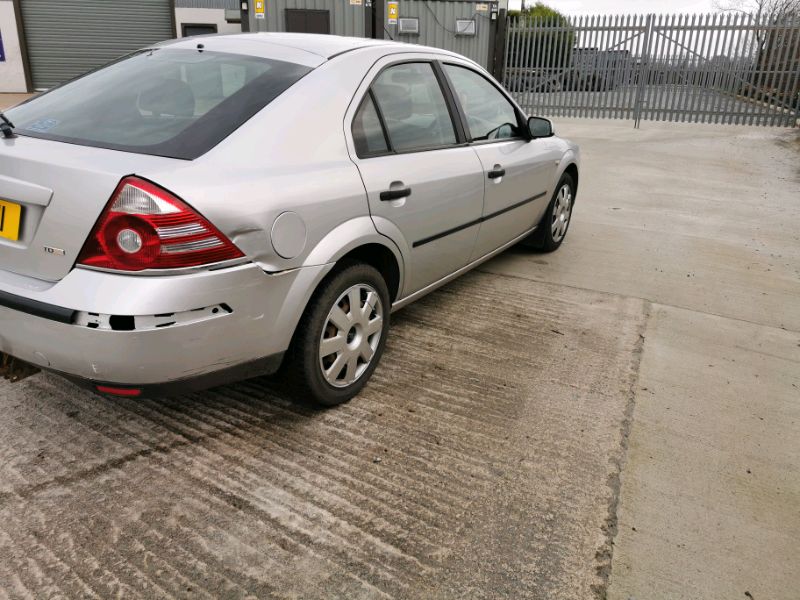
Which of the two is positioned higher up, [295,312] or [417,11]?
[417,11]

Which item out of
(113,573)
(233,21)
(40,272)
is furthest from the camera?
(233,21)

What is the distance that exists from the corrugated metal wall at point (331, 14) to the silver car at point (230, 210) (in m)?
13.2

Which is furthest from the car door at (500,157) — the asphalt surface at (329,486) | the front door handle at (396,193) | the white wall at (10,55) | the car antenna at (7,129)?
the white wall at (10,55)

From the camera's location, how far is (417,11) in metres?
15.9

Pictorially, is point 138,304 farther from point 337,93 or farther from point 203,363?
point 337,93

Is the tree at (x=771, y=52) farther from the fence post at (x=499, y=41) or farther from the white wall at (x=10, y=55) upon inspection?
the white wall at (x=10, y=55)

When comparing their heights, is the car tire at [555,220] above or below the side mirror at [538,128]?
below

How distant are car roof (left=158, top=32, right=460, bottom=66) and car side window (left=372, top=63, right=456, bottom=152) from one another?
196 mm

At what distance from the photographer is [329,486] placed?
7.87 feet

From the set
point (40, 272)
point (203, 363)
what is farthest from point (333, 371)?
point (40, 272)

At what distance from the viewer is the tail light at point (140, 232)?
2039mm

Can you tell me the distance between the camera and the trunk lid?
208 centimetres

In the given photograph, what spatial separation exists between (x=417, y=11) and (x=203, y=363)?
1566 cm

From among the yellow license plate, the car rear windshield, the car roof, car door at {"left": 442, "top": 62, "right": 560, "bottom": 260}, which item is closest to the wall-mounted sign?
car door at {"left": 442, "top": 62, "right": 560, "bottom": 260}
